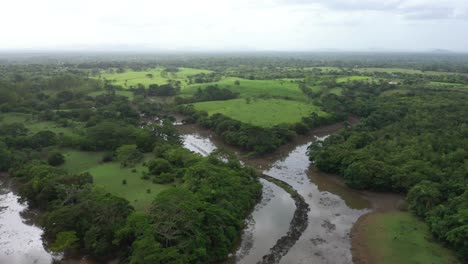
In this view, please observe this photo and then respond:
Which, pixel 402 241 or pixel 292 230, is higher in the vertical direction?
pixel 402 241

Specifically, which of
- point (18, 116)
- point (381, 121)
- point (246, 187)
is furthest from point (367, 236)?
point (18, 116)

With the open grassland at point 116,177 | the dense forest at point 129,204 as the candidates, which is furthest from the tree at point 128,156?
the open grassland at point 116,177

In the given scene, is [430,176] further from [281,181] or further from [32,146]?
[32,146]

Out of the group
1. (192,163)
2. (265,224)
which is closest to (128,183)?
(192,163)

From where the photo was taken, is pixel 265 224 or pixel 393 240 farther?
pixel 265 224

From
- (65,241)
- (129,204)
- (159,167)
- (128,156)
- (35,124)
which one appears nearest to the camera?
(65,241)

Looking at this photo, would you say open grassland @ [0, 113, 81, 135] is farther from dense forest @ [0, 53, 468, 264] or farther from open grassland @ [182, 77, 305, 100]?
open grassland @ [182, 77, 305, 100]

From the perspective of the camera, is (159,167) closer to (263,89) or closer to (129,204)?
(129,204)
